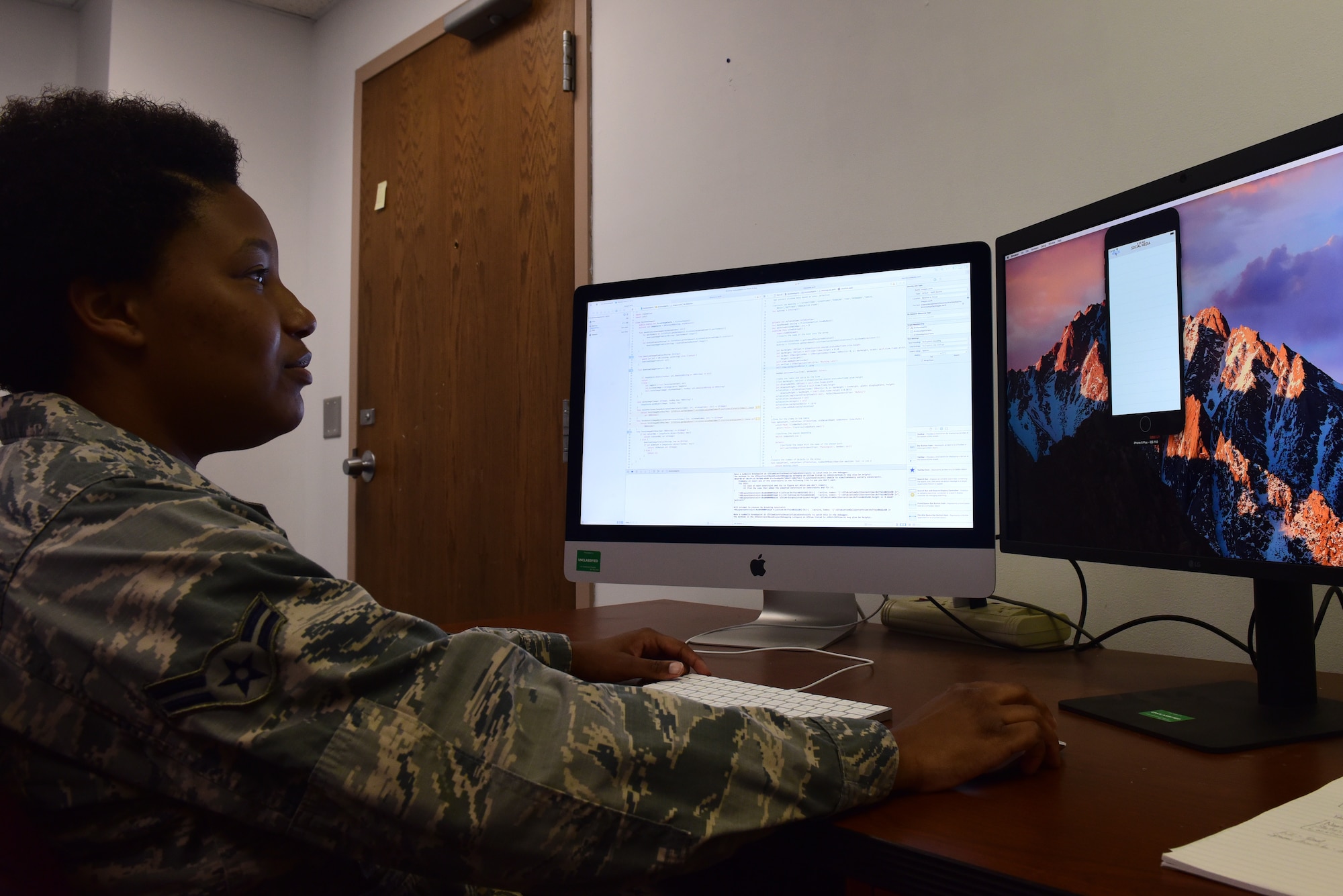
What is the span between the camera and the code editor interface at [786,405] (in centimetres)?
107

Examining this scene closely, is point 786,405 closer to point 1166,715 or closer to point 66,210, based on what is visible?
point 1166,715

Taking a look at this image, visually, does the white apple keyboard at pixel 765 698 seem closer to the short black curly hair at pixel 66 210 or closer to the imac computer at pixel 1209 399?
the imac computer at pixel 1209 399

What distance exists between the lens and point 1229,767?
0.64 meters

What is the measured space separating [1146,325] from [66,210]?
2.94 ft

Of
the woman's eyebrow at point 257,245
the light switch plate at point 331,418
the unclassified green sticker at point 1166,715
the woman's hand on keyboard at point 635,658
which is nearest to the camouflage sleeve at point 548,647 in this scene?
the woman's hand on keyboard at point 635,658

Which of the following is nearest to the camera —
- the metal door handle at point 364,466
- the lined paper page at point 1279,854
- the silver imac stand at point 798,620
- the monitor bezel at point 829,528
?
the lined paper page at point 1279,854

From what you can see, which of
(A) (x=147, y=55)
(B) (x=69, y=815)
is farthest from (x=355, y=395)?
(B) (x=69, y=815)

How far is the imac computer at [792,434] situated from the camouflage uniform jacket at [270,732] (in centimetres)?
56

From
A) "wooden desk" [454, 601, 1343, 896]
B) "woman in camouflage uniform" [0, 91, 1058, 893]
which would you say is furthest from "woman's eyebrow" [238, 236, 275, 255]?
"wooden desk" [454, 601, 1343, 896]

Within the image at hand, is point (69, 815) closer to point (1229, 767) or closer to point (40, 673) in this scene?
point (40, 673)

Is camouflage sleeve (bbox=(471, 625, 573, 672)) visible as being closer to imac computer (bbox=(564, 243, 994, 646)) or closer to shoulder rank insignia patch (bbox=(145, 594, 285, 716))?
imac computer (bbox=(564, 243, 994, 646))

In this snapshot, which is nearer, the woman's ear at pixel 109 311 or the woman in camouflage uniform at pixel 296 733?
the woman in camouflage uniform at pixel 296 733

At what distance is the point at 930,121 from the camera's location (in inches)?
56.5

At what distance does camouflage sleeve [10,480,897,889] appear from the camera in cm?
49
